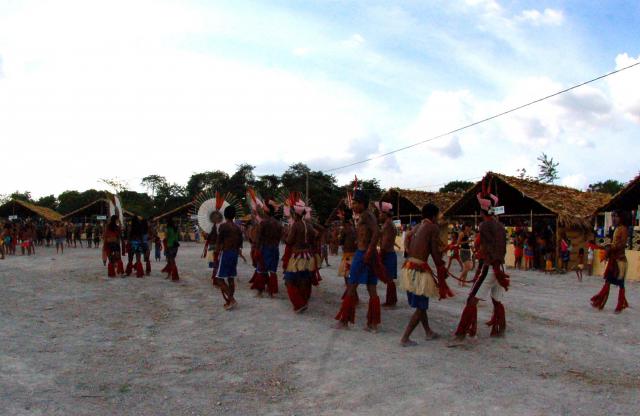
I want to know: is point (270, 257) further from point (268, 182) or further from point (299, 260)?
point (268, 182)

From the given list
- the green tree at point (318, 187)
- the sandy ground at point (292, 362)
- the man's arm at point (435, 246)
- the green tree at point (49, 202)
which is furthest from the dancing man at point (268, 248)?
the green tree at point (49, 202)

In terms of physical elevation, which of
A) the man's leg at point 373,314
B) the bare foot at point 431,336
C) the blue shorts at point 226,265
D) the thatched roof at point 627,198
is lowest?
the bare foot at point 431,336

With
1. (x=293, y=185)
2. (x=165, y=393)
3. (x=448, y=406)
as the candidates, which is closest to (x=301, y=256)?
(x=165, y=393)

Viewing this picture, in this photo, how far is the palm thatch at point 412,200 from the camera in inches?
1186

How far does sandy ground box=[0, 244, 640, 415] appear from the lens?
486 centimetres

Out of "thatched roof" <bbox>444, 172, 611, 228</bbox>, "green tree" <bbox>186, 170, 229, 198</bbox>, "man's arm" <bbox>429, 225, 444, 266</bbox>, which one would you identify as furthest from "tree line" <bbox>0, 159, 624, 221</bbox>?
"man's arm" <bbox>429, 225, 444, 266</bbox>

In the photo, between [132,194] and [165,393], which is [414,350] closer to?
[165,393]

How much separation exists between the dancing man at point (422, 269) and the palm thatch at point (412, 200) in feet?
75.6

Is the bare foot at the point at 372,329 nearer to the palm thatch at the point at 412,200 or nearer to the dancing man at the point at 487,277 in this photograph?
the dancing man at the point at 487,277

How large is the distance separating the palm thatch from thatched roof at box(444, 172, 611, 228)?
437cm

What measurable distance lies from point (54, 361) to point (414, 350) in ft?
13.8

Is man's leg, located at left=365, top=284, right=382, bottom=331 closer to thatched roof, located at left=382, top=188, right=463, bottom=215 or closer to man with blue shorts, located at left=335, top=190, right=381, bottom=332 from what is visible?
man with blue shorts, located at left=335, top=190, right=381, bottom=332

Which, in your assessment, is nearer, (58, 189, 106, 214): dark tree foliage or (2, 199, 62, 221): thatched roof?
(2, 199, 62, 221): thatched roof

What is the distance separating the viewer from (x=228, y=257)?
30.0ft
